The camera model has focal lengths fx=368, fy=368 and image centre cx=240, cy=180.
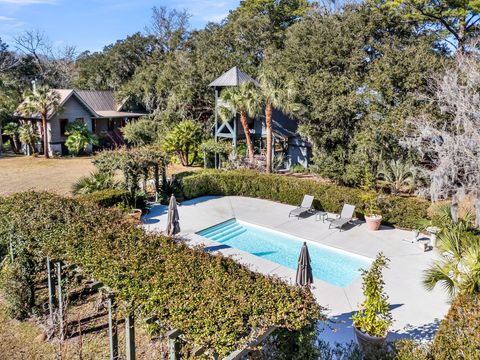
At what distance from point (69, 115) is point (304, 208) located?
2473cm

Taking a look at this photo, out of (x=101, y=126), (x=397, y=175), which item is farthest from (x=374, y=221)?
(x=101, y=126)

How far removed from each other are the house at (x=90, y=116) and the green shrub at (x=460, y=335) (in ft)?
95.5

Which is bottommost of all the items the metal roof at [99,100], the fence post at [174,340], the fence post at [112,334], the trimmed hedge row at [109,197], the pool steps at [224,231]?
the pool steps at [224,231]

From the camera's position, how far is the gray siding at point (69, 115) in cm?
3145

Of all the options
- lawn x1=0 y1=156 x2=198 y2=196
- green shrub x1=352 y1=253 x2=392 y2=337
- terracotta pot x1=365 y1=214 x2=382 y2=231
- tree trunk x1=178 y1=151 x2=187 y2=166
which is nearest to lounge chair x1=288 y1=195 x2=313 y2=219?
terracotta pot x1=365 y1=214 x2=382 y2=231

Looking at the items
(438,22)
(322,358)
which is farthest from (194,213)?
(438,22)

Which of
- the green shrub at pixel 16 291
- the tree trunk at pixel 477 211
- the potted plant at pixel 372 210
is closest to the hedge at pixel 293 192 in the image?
the potted plant at pixel 372 210

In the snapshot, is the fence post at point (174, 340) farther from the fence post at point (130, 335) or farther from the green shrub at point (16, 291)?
the green shrub at point (16, 291)

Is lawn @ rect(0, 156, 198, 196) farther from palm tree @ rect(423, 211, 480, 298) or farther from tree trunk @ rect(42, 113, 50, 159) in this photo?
palm tree @ rect(423, 211, 480, 298)

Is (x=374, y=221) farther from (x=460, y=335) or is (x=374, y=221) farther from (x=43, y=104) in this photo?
(x=43, y=104)

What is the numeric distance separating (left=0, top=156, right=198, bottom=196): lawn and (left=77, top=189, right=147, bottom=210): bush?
511 centimetres

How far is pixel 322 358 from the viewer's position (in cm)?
634

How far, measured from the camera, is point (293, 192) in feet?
60.6

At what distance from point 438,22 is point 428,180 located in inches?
469
